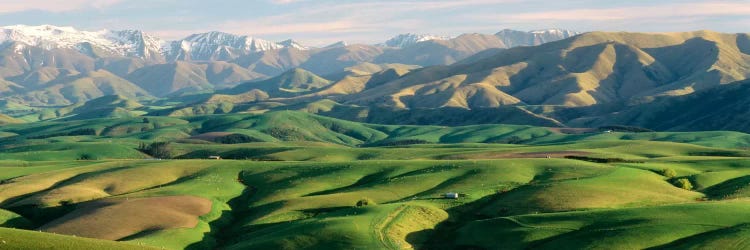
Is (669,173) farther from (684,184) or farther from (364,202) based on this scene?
(364,202)

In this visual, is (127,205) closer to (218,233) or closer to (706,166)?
(218,233)


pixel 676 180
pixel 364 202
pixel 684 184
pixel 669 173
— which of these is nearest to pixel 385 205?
pixel 364 202

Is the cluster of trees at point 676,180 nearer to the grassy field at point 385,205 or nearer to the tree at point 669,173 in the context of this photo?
the tree at point 669,173

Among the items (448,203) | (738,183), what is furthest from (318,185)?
(738,183)

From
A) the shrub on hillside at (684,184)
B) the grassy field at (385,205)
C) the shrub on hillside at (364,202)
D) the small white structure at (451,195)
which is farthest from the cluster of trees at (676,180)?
the shrub on hillside at (364,202)

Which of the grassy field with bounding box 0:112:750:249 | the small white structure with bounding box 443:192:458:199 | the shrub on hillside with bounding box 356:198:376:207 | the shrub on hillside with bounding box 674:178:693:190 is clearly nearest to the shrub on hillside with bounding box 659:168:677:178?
the grassy field with bounding box 0:112:750:249

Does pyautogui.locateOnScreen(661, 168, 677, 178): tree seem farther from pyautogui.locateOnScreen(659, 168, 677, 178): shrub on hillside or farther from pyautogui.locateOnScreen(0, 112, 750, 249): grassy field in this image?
pyautogui.locateOnScreen(0, 112, 750, 249): grassy field

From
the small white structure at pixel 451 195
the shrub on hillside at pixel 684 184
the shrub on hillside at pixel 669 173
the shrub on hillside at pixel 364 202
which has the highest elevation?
the shrub on hillside at pixel 364 202

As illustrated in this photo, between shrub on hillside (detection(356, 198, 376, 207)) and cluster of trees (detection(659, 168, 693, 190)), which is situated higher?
shrub on hillside (detection(356, 198, 376, 207))

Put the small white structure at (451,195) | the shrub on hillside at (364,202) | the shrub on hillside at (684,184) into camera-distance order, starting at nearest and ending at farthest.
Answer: the shrub on hillside at (364,202)
the small white structure at (451,195)
the shrub on hillside at (684,184)

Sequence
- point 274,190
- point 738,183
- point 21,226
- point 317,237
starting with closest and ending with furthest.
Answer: point 317,237, point 21,226, point 738,183, point 274,190

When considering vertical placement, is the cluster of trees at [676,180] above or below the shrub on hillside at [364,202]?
below
